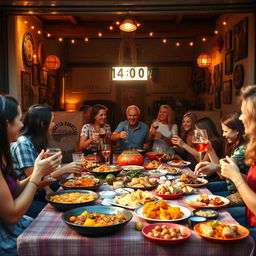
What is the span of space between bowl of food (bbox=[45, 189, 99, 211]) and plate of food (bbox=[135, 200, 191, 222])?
1.09ft

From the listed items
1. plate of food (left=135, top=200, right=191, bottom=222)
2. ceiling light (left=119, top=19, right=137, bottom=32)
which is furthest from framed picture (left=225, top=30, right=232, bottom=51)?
plate of food (left=135, top=200, right=191, bottom=222)

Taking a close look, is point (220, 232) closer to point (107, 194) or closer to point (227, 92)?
point (107, 194)

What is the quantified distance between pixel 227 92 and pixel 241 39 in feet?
3.94

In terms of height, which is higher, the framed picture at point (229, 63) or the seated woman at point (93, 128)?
the framed picture at point (229, 63)

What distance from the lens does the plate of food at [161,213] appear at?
185cm

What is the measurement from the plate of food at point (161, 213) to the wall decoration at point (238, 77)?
13.7ft

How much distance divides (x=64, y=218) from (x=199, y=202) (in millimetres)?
860

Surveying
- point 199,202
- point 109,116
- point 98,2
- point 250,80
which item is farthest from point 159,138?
point 109,116

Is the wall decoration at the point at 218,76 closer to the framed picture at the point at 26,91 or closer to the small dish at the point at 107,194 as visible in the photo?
the framed picture at the point at 26,91

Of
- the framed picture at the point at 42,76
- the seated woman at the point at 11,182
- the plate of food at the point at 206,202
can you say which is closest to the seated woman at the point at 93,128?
the seated woman at the point at 11,182

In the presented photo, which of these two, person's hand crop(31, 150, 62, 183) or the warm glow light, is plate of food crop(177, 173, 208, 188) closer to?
person's hand crop(31, 150, 62, 183)

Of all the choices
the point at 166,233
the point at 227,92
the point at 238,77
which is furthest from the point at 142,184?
the point at 227,92

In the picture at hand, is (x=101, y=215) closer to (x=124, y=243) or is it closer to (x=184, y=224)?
(x=124, y=243)

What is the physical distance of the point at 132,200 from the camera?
85.1 inches
